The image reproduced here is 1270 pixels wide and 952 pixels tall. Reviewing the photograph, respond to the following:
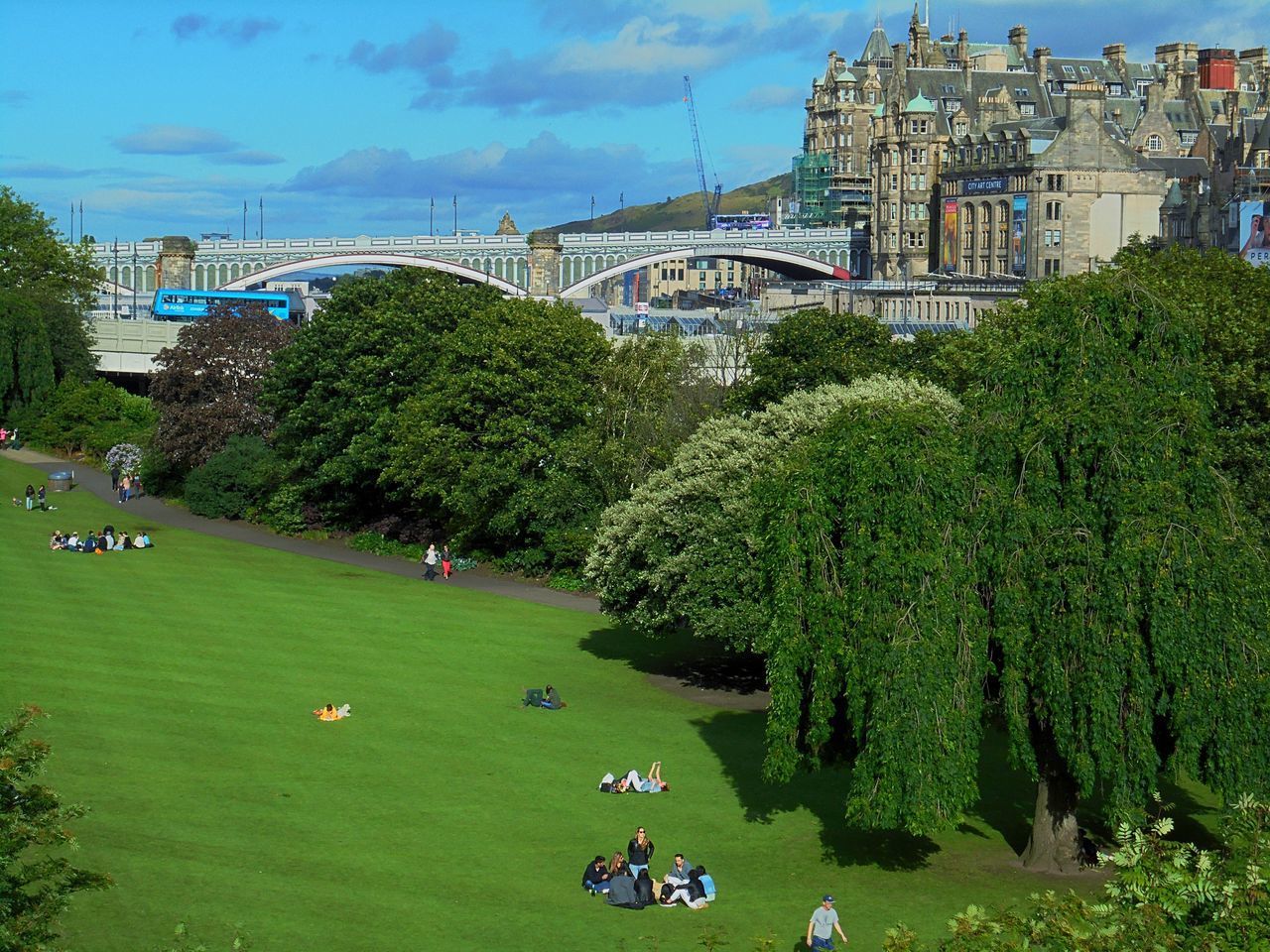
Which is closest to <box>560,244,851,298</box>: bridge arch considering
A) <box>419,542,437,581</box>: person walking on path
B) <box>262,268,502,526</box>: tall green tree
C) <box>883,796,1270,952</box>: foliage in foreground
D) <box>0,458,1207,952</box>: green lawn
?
<box>262,268,502,526</box>: tall green tree

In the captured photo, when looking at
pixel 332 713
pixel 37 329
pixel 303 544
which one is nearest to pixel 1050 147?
pixel 37 329

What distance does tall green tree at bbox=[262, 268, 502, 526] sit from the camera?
68.6m

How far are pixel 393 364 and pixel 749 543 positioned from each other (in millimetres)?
29060

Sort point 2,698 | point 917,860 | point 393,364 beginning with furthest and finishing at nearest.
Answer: point 393,364 < point 2,698 < point 917,860

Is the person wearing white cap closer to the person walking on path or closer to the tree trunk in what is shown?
the tree trunk

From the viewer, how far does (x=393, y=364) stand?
226 feet

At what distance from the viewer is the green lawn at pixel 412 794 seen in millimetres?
29203

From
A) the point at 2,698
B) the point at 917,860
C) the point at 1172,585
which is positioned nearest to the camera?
the point at 1172,585

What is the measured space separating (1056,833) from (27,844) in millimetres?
18396

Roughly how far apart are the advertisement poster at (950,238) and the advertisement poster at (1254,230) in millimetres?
36794

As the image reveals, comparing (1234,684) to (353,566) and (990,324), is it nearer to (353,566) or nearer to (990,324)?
(990,324)

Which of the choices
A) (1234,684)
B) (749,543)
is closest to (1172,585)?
(1234,684)

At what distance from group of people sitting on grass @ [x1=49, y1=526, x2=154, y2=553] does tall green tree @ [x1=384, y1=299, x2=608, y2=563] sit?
35.1 feet

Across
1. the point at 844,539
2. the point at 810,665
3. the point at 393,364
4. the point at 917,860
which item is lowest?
the point at 917,860
